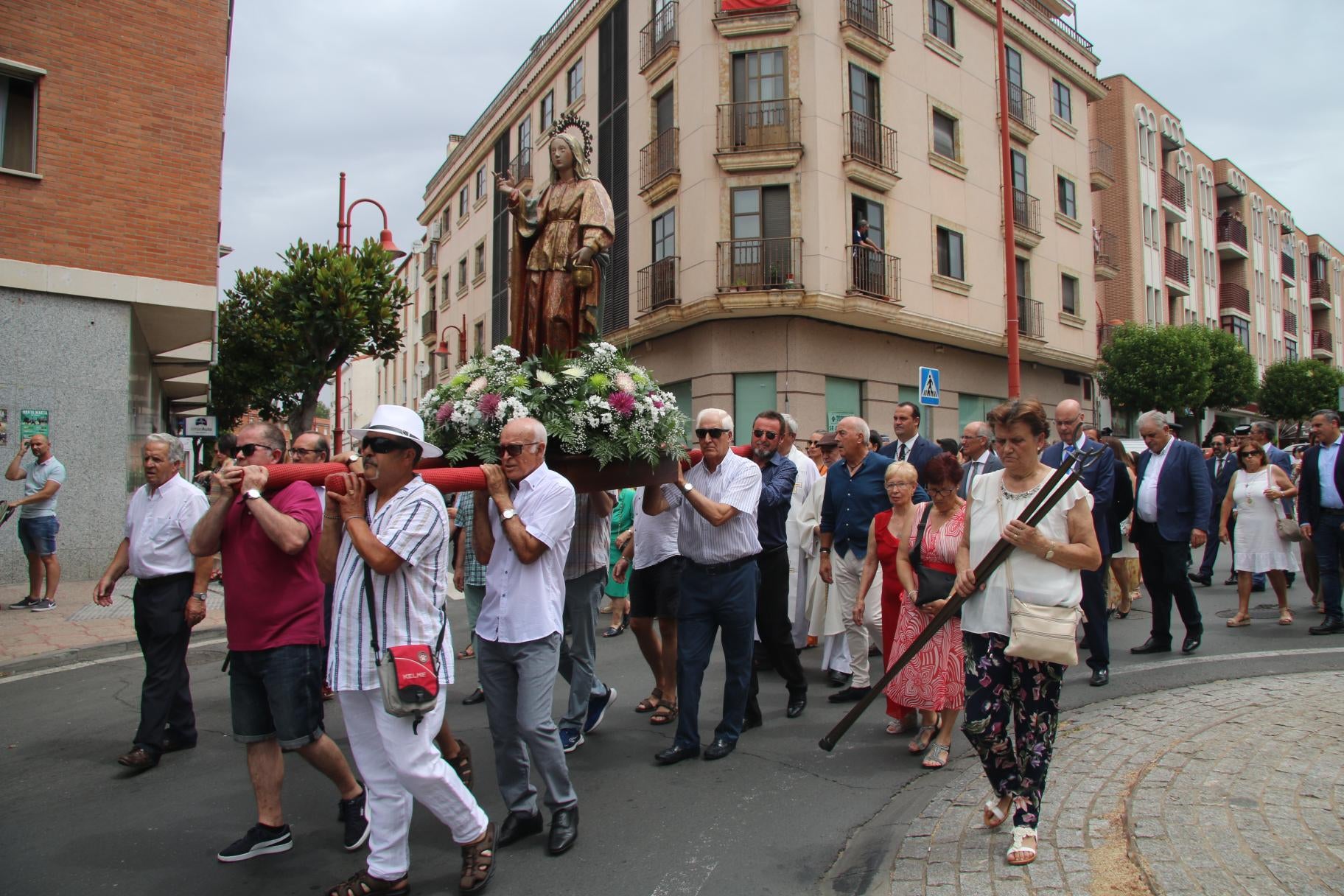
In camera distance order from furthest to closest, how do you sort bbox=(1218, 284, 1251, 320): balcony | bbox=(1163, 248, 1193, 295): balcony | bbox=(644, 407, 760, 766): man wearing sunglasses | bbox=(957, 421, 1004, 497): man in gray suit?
bbox=(1218, 284, 1251, 320): balcony < bbox=(1163, 248, 1193, 295): balcony < bbox=(957, 421, 1004, 497): man in gray suit < bbox=(644, 407, 760, 766): man wearing sunglasses

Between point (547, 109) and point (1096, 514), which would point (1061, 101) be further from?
point (1096, 514)

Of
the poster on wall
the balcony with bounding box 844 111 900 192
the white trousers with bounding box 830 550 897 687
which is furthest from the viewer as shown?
the balcony with bounding box 844 111 900 192

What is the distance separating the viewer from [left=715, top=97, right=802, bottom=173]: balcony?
20.2 m

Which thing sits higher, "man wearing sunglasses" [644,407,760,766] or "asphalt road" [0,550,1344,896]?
"man wearing sunglasses" [644,407,760,766]

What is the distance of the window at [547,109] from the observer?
28.7 meters

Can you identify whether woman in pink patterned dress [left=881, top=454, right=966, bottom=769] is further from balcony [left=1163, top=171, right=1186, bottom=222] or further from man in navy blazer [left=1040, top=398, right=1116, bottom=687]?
balcony [left=1163, top=171, right=1186, bottom=222]

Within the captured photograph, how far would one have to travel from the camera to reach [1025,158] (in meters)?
26.6

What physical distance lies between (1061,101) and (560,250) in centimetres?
2819

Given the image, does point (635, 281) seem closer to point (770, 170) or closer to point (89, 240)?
point (770, 170)

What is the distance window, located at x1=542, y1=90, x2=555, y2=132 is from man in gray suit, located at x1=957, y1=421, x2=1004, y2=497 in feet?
79.1

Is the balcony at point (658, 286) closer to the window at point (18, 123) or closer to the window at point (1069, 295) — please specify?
the window at point (18, 123)

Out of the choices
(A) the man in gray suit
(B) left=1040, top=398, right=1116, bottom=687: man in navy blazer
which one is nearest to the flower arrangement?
(B) left=1040, top=398, right=1116, bottom=687: man in navy blazer

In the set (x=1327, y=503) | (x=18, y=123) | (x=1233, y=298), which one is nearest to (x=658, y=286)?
(x=18, y=123)

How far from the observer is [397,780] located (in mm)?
3451
